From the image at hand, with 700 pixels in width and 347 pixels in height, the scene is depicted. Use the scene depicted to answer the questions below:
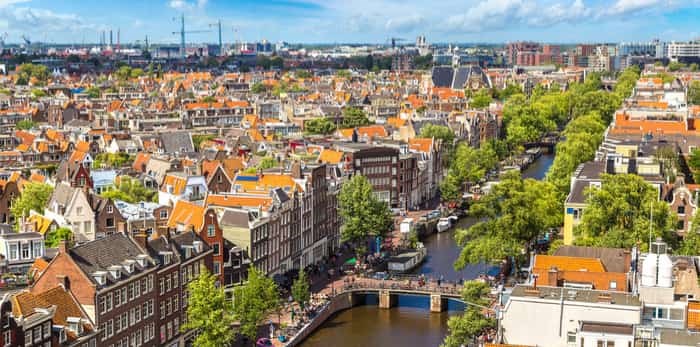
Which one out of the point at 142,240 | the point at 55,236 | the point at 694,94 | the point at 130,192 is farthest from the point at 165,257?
the point at 694,94

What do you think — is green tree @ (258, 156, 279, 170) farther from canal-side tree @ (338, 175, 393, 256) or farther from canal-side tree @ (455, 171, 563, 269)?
canal-side tree @ (455, 171, 563, 269)

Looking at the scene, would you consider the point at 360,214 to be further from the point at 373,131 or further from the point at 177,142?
the point at 373,131

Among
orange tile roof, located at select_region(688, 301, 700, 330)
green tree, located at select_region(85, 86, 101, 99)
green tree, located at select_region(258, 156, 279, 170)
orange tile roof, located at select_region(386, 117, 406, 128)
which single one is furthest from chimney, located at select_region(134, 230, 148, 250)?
green tree, located at select_region(85, 86, 101, 99)

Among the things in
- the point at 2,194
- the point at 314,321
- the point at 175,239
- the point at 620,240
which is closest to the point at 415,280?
the point at 314,321

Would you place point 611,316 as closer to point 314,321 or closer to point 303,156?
point 314,321

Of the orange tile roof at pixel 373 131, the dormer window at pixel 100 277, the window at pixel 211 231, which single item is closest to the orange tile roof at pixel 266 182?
the window at pixel 211 231

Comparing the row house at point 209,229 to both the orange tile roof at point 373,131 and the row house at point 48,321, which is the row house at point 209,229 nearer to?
the row house at point 48,321
